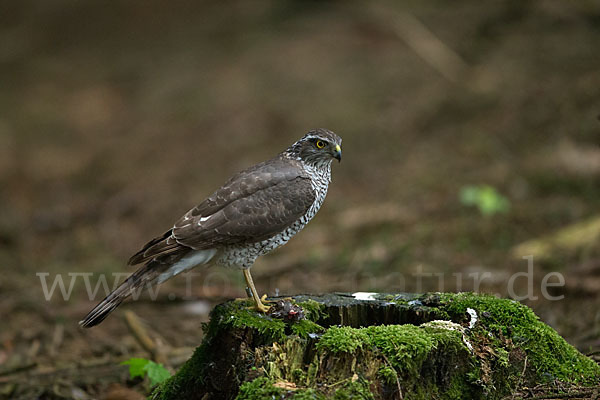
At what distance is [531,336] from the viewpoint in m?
3.74

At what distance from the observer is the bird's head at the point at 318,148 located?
15.9 ft

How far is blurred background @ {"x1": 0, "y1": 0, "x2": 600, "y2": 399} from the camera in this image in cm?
669

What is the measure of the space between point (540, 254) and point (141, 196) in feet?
23.0

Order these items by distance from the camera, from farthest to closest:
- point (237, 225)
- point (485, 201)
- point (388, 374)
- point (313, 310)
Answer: point (485, 201), point (237, 225), point (313, 310), point (388, 374)

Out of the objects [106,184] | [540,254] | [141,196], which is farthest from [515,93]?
[106,184]

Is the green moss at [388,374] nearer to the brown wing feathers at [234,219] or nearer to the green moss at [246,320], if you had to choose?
the green moss at [246,320]

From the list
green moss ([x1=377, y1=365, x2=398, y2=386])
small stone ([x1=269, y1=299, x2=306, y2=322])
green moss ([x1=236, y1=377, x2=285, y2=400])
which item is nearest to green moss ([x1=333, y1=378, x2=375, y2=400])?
green moss ([x1=377, y1=365, x2=398, y2=386])

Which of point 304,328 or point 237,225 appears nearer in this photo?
point 304,328

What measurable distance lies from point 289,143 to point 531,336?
811 cm

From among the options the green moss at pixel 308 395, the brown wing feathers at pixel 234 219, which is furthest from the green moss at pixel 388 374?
the brown wing feathers at pixel 234 219

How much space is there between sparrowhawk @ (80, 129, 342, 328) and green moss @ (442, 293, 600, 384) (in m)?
1.27

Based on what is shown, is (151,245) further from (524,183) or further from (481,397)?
(524,183)

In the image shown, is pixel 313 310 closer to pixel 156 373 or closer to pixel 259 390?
pixel 259 390

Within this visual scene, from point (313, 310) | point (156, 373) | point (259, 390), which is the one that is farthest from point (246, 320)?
point (156, 373)
